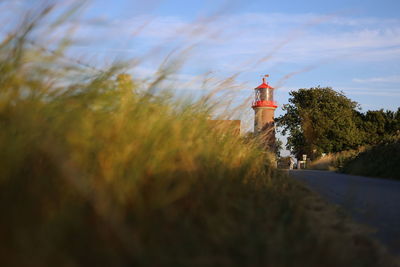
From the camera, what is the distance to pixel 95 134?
2.23 m

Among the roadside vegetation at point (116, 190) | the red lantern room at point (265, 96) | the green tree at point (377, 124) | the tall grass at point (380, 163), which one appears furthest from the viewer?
the green tree at point (377, 124)

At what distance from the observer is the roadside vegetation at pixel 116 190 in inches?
61.9

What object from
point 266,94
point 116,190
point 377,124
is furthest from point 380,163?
point 377,124

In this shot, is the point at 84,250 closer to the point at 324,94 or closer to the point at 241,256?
the point at 241,256

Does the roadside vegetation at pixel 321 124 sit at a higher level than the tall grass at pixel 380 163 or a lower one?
higher

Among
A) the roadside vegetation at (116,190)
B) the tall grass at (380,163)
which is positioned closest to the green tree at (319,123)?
the tall grass at (380,163)

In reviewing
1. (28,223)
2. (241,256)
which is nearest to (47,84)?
(28,223)

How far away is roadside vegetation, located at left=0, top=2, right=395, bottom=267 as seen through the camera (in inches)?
61.9

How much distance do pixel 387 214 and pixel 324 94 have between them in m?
46.8

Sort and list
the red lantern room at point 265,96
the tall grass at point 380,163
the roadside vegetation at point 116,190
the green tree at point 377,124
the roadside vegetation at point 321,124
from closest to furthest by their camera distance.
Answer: the roadside vegetation at point 116,190, the tall grass at point 380,163, the red lantern room at point 265,96, the roadside vegetation at point 321,124, the green tree at point 377,124

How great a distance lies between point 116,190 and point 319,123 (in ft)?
154

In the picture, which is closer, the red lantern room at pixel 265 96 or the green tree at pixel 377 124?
the red lantern room at pixel 265 96

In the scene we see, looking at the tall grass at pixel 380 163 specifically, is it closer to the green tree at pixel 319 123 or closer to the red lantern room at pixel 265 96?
the red lantern room at pixel 265 96

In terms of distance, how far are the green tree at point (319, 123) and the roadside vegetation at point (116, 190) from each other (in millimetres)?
43521
